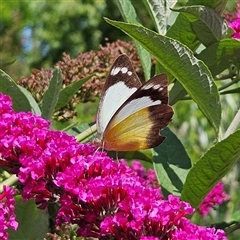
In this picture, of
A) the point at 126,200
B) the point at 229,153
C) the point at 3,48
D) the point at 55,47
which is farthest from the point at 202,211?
the point at 55,47

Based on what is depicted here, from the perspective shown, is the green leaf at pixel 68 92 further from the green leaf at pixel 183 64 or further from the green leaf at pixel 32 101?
the green leaf at pixel 183 64

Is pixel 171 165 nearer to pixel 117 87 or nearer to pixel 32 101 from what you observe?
pixel 117 87

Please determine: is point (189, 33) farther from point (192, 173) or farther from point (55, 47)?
point (55, 47)

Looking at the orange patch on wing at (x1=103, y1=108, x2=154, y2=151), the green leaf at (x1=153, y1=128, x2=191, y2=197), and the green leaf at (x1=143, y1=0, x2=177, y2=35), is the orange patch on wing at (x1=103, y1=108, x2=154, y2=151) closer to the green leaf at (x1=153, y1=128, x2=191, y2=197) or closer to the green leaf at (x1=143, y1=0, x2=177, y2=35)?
the green leaf at (x1=153, y1=128, x2=191, y2=197)

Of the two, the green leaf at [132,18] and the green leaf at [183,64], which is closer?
the green leaf at [183,64]

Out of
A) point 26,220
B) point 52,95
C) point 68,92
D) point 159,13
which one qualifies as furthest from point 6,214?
point 159,13

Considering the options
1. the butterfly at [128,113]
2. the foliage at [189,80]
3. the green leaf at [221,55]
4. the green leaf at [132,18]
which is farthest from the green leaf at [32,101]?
the green leaf at [221,55]
